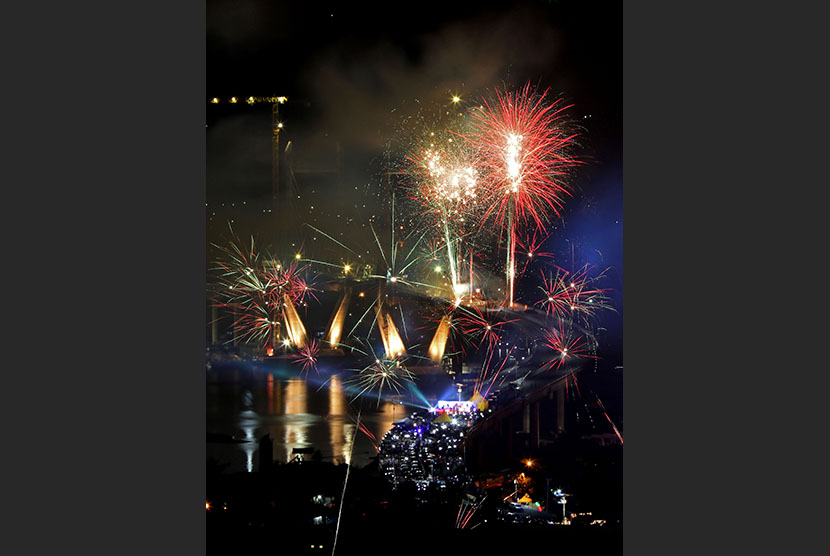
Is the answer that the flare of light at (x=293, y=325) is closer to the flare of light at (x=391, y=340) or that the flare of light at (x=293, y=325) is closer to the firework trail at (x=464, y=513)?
the flare of light at (x=391, y=340)

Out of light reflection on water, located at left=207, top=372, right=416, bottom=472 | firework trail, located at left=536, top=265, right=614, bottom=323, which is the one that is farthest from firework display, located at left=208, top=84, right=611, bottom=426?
light reflection on water, located at left=207, top=372, right=416, bottom=472

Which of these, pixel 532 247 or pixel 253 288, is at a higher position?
pixel 532 247

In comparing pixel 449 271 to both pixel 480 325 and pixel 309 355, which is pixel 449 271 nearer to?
pixel 480 325

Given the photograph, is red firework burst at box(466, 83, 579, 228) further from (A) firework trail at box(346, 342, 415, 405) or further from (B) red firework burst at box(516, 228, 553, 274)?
(A) firework trail at box(346, 342, 415, 405)

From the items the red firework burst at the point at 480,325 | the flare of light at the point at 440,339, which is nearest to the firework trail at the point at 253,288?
the flare of light at the point at 440,339

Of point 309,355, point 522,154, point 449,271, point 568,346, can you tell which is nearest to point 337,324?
point 309,355
